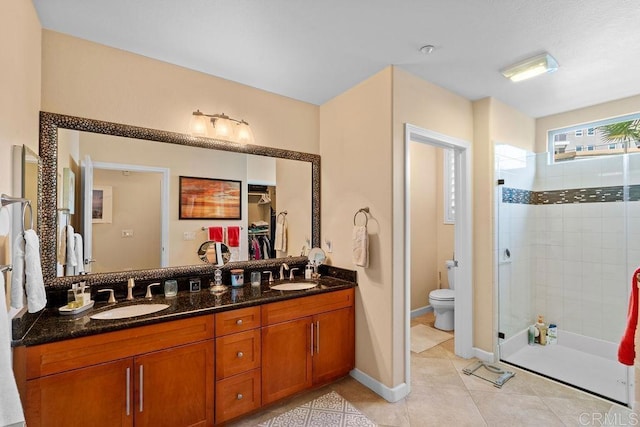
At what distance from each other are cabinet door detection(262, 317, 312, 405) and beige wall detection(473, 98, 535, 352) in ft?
5.77

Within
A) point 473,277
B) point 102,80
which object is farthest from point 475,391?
point 102,80

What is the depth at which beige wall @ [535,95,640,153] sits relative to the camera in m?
2.81

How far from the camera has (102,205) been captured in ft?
6.63

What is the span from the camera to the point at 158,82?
7.13 feet

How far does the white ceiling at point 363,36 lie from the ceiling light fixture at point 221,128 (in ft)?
1.14

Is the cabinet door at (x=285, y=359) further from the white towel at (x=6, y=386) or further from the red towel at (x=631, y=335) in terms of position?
the red towel at (x=631, y=335)

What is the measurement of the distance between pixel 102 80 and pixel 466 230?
321 cm

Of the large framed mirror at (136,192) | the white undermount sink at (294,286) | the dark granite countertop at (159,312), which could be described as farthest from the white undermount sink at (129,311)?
the white undermount sink at (294,286)

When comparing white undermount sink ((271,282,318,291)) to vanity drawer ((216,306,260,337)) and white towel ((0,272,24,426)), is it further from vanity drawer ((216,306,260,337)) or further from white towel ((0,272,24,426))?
white towel ((0,272,24,426))

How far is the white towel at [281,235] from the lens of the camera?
9.04ft

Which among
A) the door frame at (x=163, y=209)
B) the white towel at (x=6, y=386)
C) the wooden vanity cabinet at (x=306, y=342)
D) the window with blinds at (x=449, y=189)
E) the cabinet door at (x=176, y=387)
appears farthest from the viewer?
the window with blinds at (x=449, y=189)

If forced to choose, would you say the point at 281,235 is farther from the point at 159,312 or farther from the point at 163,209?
the point at 159,312

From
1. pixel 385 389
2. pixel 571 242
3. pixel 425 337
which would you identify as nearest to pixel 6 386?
pixel 385 389

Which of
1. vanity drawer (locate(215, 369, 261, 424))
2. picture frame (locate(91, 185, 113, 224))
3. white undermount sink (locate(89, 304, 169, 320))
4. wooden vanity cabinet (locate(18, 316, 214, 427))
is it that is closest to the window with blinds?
vanity drawer (locate(215, 369, 261, 424))
